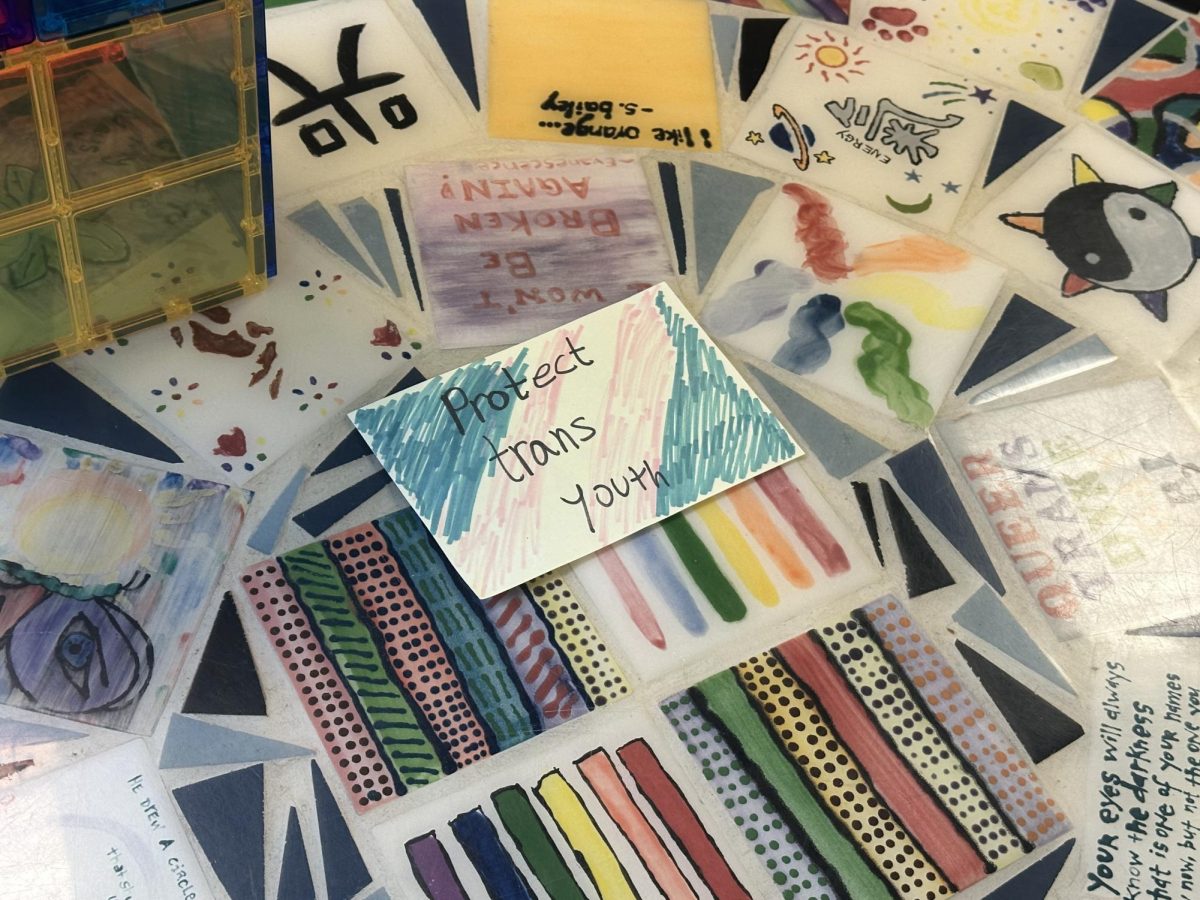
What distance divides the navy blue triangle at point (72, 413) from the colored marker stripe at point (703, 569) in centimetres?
32

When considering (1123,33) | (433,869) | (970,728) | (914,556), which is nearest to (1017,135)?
(1123,33)

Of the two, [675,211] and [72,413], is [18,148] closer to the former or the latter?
[72,413]

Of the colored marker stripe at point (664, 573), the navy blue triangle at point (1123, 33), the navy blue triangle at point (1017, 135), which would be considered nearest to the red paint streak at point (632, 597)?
the colored marker stripe at point (664, 573)

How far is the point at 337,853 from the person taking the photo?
2.50ft

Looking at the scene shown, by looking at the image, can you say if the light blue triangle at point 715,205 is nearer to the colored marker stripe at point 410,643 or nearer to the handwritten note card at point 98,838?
the colored marker stripe at point 410,643

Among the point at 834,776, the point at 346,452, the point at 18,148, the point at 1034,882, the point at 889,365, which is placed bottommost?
the point at 1034,882

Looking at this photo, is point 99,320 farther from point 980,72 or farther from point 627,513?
point 980,72

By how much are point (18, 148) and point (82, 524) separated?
0.74 ft

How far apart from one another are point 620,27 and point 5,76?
1.64 feet

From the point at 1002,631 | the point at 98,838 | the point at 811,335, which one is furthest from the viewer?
the point at 811,335

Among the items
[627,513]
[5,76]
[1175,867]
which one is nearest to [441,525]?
[627,513]

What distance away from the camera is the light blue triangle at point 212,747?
777mm

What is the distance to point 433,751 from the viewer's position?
31.3 inches

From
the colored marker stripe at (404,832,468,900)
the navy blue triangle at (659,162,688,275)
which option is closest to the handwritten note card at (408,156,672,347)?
the navy blue triangle at (659,162,688,275)
